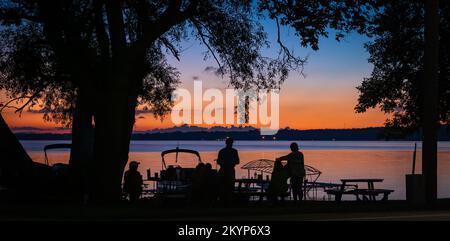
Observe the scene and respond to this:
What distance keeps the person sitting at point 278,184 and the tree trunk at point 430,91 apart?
3829 mm

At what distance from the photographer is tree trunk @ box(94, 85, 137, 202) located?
23.7 m

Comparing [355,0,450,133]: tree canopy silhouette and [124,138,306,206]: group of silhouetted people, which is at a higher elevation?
[355,0,450,133]: tree canopy silhouette

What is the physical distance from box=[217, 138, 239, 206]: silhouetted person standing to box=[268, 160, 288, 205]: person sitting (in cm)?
107

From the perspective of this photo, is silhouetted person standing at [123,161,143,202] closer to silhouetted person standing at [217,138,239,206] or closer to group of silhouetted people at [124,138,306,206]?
group of silhouetted people at [124,138,306,206]

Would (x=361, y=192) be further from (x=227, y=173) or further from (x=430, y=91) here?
(x=227, y=173)

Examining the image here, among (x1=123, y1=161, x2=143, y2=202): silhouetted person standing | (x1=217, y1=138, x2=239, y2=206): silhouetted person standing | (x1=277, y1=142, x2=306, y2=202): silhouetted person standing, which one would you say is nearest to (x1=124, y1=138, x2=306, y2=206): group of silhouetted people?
(x1=217, y1=138, x2=239, y2=206): silhouetted person standing

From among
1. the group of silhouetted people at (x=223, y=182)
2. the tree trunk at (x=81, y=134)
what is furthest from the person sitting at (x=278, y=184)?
the tree trunk at (x=81, y=134)

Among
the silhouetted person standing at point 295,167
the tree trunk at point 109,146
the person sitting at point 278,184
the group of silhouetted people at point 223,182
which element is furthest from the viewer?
the silhouetted person standing at point 295,167

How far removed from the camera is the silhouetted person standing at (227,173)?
74.6ft

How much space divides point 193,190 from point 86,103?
27.3 ft

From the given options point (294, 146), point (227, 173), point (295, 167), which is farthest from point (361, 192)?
point (227, 173)

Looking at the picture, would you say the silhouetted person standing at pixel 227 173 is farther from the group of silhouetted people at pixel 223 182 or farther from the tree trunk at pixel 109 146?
the tree trunk at pixel 109 146
